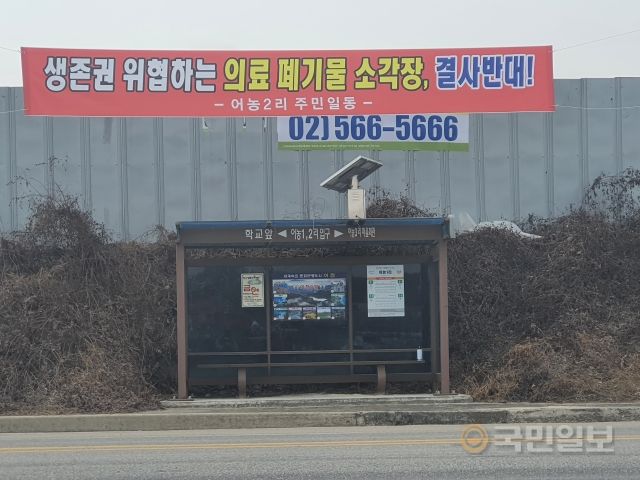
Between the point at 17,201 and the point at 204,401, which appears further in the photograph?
the point at 17,201

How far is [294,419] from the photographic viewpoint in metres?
11.1

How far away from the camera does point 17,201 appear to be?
1619 cm

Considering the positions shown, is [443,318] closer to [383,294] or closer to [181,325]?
[383,294]

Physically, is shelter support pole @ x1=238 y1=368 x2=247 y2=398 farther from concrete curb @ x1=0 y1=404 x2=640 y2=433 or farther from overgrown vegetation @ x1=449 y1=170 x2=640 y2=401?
overgrown vegetation @ x1=449 y1=170 x2=640 y2=401

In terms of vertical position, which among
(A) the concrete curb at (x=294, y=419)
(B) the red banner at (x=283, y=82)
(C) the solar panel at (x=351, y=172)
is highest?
(B) the red banner at (x=283, y=82)

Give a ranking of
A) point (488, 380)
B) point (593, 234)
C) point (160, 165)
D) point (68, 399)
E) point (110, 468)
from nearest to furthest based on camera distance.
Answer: point (110, 468)
point (68, 399)
point (488, 380)
point (593, 234)
point (160, 165)

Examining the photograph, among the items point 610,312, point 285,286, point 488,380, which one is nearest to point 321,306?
point 285,286

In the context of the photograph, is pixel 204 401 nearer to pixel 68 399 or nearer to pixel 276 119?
pixel 68 399

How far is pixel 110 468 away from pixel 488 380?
731cm

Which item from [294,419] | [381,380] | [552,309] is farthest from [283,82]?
[294,419]

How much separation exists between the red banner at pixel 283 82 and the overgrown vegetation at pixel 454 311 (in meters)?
2.21

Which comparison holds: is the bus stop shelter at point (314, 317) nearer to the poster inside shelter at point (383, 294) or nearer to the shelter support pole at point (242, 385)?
the poster inside shelter at point (383, 294)

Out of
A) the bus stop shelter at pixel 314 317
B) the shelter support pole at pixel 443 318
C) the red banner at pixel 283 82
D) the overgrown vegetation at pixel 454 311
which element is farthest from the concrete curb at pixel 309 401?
the red banner at pixel 283 82

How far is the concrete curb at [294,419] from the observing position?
10906 mm
